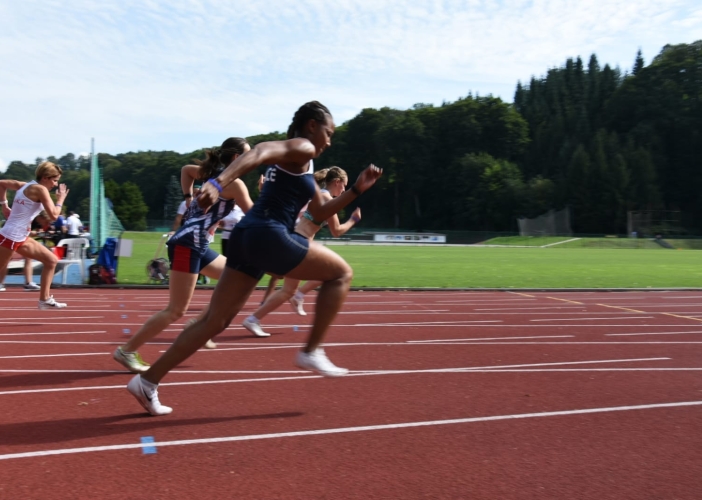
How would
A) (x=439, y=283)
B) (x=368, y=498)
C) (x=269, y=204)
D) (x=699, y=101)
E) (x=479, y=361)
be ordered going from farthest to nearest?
(x=699, y=101)
(x=439, y=283)
(x=479, y=361)
(x=269, y=204)
(x=368, y=498)

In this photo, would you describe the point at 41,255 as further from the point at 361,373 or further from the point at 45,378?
the point at 361,373

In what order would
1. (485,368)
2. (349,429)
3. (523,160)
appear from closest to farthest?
(349,429), (485,368), (523,160)

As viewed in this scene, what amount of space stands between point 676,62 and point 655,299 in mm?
100228

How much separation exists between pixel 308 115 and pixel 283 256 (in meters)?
0.88

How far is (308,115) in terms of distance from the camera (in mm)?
4441

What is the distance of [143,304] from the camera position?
11.8 meters

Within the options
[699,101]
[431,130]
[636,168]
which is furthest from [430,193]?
[699,101]

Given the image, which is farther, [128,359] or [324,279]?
[128,359]

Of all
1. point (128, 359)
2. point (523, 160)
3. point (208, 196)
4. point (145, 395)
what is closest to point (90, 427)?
point (145, 395)

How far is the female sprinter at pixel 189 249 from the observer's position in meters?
5.44

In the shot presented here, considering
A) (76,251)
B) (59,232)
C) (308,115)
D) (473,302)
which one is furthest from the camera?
(59,232)

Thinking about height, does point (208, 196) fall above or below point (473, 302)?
above

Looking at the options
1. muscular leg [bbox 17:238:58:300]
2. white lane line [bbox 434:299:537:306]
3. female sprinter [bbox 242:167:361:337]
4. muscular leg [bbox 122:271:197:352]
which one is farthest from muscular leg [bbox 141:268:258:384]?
white lane line [bbox 434:299:537:306]

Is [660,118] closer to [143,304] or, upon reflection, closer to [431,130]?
[431,130]
